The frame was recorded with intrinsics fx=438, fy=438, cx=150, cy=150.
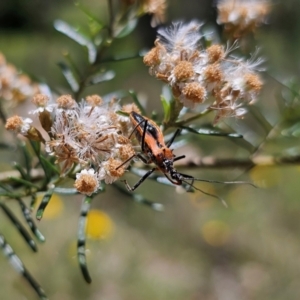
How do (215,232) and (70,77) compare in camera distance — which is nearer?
(70,77)

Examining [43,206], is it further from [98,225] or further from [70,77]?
[98,225]

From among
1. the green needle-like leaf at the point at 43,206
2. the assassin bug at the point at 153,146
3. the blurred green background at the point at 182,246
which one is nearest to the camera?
the green needle-like leaf at the point at 43,206

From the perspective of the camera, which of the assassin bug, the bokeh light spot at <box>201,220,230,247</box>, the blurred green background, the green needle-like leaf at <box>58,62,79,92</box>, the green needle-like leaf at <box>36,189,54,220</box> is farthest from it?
the bokeh light spot at <box>201,220,230,247</box>

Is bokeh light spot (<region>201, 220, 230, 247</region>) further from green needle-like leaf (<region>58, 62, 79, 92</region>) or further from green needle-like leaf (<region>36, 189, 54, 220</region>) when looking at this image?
green needle-like leaf (<region>36, 189, 54, 220</region>)

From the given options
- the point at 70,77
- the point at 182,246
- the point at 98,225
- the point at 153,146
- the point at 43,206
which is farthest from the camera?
the point at 182,246

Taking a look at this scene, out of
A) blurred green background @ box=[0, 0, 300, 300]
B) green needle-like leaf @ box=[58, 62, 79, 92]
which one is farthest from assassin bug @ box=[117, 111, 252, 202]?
blurred green background @ box=[0, 0, 300, 300]

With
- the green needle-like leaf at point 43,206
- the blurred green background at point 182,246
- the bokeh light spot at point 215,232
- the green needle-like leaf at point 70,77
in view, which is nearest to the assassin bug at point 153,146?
the green needle-like leaf at point 43,206

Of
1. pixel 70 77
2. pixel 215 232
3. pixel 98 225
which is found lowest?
pixel 215 232

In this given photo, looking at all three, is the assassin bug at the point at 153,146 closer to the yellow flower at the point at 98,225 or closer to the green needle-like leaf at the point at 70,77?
the green needle-like leaf at the point at 70,77

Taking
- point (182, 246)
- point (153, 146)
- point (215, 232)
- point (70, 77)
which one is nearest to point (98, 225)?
point (182, 246)

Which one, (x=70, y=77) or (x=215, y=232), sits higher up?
(x=70, y=77)

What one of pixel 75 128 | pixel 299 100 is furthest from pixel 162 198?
pixel 75 128

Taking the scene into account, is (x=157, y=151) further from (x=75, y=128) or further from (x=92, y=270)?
(x=92, y=270)
